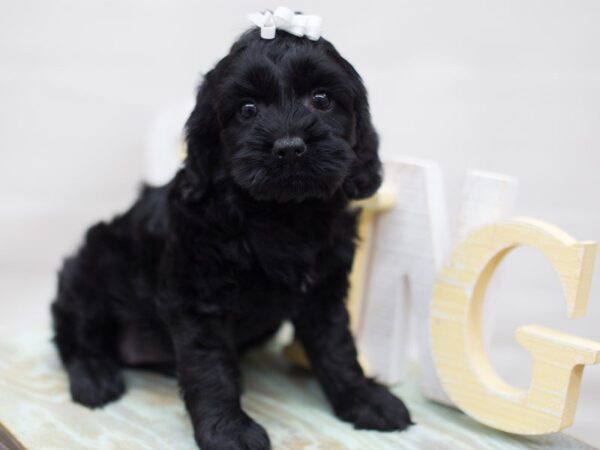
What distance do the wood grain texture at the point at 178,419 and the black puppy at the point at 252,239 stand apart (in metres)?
0.07

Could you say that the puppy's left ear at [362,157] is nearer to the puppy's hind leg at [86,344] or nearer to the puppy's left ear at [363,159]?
the puppy's left ear at [363,159]

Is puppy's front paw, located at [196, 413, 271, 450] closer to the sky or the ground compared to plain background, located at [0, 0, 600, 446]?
closer to the ground

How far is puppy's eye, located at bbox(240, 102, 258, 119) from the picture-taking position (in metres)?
2.21

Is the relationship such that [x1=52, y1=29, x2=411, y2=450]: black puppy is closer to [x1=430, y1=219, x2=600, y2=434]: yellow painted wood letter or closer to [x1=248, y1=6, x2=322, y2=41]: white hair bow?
[x1=248, y1=6, x2=322, y2=41]: white hair bow

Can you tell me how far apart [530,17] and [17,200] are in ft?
7.80

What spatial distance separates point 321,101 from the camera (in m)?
2.23

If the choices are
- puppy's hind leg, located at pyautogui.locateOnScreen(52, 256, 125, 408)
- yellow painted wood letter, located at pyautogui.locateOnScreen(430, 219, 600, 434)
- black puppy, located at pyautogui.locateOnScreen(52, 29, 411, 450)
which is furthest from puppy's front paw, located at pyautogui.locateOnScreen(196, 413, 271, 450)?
yellow painted wood letter, located at pyautogui.locateOnScreen(430, 219, 600, 434)

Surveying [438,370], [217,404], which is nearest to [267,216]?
[217,404]

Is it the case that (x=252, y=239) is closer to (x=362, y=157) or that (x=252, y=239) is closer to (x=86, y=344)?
(x=362, y=157)

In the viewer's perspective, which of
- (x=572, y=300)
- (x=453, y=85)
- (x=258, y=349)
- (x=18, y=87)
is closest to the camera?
(x=572, y=300)

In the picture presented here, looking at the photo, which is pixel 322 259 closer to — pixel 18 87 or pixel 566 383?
pixel 566 383

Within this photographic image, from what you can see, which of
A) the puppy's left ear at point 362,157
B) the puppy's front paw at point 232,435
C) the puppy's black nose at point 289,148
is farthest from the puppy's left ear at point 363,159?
the puppy's front paw at point 232,435

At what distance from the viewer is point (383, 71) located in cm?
354

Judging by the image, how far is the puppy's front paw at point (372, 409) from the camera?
244cm
